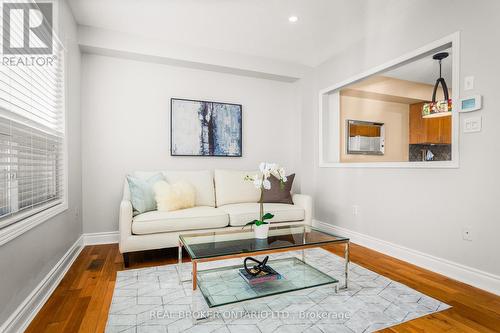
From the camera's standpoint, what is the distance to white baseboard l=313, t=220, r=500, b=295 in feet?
7.00

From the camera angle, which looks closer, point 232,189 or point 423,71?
point 232,189

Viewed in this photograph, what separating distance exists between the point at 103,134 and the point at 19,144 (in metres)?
1.75

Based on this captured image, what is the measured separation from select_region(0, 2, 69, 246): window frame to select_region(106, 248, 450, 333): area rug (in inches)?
29.3

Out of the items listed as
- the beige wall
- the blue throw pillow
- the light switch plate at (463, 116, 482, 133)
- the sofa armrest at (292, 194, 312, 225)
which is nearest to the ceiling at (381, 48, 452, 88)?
the beige wall

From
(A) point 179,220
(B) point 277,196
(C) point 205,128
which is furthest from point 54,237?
(B) point 277,196

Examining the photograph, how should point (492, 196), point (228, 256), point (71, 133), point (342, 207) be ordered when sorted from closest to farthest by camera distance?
point (228, 256), point (492, 196), point (71, 133), point (342, 207)

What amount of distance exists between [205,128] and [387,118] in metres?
3.64

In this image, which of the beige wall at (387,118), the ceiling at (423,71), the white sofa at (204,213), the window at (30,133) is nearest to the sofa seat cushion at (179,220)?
the white sofa at (204,213)

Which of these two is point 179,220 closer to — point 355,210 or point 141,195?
point 141,195

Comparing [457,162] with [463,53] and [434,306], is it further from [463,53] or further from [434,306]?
[434,306]

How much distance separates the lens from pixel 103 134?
3.48 metres

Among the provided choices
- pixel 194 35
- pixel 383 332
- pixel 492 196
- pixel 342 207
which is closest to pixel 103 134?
pixel 194 35

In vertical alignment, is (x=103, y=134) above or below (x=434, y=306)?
above

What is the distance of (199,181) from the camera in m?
3.53
